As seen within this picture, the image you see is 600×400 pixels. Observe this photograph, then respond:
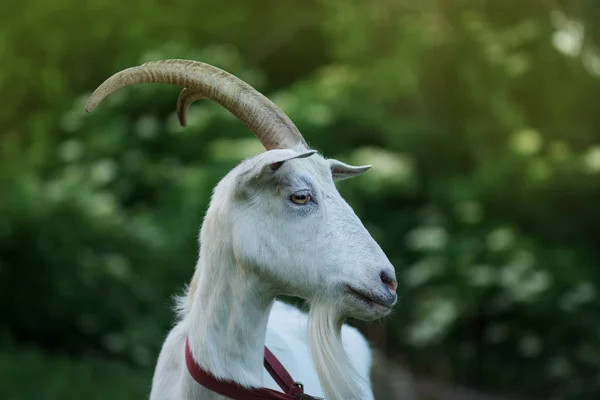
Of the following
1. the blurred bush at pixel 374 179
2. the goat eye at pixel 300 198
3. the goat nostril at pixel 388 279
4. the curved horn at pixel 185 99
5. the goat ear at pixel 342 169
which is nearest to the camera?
the goat nostril at pixel 388 279

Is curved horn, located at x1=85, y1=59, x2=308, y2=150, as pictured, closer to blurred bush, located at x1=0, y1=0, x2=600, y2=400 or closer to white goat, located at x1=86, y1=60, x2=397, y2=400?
white goat, located at x1=86, y1=60, x2=397, y2=400

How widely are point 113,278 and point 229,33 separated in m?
5.89

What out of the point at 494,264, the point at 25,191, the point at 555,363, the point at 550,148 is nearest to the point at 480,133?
the point at 550,148

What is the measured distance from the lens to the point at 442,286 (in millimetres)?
10391

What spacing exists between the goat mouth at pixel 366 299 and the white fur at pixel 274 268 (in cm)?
2

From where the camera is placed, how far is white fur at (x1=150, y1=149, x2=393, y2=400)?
3.07 metres

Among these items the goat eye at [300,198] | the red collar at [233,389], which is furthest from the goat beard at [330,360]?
the goat eye at [300,198]

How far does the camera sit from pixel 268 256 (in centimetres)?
311

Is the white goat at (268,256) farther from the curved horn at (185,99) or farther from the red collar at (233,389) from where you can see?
the curved horn at (185,99)

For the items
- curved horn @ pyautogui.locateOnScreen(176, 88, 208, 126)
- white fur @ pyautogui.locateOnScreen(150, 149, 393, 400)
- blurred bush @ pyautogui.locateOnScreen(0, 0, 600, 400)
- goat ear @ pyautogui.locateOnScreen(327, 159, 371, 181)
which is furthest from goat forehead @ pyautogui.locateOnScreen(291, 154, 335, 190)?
blurred bush @ pyautogui.locateOnScreen(0, 0, 600, 400)

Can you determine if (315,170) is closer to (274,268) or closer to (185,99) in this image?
(274,268)

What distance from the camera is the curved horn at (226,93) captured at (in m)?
3.29

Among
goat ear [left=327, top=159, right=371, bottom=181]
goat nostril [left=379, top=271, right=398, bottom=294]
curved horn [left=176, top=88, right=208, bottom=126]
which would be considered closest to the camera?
goat nostril [left=379, top=271, right=398, bottom=294]

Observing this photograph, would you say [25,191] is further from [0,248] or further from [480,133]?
[480,133]
